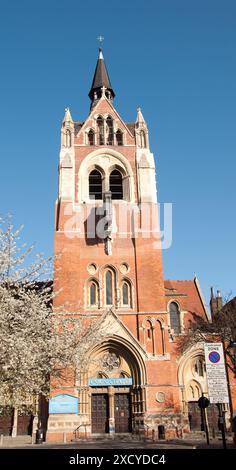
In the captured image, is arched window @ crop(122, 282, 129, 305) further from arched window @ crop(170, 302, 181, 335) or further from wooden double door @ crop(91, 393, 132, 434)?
wooden double door @ crop(91, 393, 132, 434)

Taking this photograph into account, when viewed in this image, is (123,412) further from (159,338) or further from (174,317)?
(174,317)

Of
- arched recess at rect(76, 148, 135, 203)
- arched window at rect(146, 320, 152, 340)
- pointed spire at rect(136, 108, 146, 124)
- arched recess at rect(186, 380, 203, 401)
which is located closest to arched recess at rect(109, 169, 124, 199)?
arched recess at rect(76, 148, 135, 203)

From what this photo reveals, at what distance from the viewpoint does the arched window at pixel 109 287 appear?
31547 mm

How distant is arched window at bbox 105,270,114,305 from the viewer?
31547 millimetres

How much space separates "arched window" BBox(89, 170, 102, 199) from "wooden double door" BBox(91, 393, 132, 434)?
15315 mm

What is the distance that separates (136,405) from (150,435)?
2.15 metres

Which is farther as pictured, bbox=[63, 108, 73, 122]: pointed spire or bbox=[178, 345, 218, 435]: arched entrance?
bbox=[63, 108, 73, 122]: pointed spire

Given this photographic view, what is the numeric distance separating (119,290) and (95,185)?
9608mm

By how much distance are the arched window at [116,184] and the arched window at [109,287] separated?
716cm

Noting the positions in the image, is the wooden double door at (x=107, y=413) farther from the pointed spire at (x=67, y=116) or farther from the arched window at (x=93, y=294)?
the pointed spire at (x=67, y=116)

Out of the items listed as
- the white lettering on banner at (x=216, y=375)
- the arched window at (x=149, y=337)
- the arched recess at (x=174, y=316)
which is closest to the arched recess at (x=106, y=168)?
the arched recess at (x=174, y=316)

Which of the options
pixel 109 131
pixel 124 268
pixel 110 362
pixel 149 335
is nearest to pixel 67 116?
pixel 109 131
